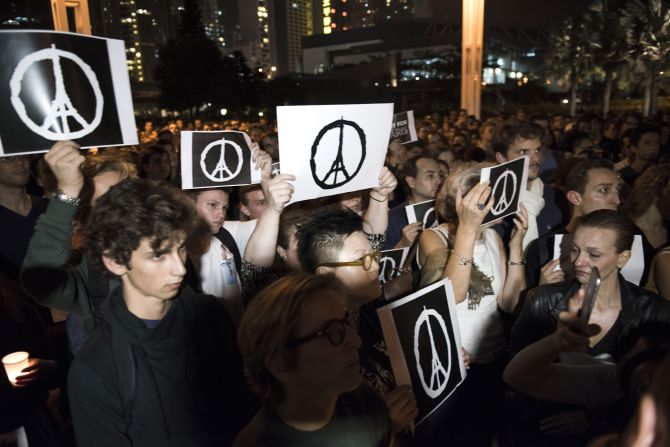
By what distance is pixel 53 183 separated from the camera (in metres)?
3.76

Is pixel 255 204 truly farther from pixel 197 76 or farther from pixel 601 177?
pixel 197 76

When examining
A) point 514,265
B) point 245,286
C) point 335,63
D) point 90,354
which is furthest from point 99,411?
point 335,63

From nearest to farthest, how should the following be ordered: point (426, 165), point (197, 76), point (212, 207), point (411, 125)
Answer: point (212, 207)
point (426, 165)
point (411, 125)
point (197, 76)

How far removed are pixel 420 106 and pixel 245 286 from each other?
48532 millimetres

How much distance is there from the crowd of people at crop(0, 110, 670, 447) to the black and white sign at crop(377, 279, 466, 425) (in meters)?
0.11

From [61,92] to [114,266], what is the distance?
0.96 metres

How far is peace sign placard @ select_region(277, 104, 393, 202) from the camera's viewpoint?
257 centimetres

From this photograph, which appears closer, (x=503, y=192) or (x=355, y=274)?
(x=355, y=274)

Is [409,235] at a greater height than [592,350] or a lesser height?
greater

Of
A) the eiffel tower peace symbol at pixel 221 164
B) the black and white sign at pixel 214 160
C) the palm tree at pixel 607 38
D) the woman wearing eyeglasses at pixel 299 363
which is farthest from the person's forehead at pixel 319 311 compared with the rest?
the palm tree at pixel 607 38

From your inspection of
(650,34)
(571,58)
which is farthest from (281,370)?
(571,58)

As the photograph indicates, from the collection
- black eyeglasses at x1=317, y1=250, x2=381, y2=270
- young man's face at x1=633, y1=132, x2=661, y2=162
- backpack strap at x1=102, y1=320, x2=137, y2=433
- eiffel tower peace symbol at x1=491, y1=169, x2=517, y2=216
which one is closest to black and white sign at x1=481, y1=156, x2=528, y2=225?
eiffel tower peace symbol at x1=491, y1=169, x2=517, y2=216

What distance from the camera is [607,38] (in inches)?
1067

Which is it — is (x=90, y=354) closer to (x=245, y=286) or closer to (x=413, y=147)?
(x=245, y=286)
